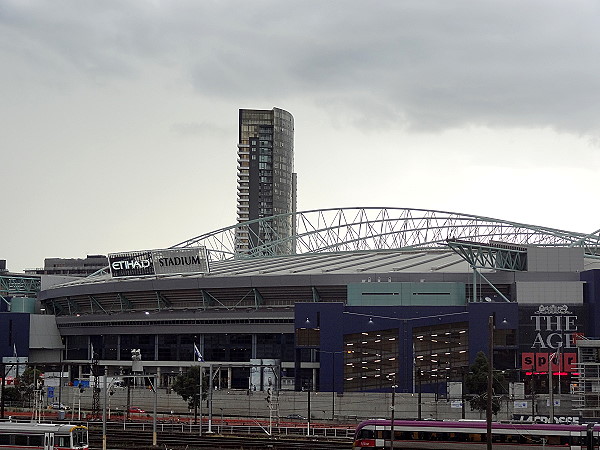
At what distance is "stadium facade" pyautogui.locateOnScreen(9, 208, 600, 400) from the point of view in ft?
410

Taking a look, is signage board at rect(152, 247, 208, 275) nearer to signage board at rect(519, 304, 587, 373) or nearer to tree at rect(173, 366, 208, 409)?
tree at rect(173, 366, 208, 409)

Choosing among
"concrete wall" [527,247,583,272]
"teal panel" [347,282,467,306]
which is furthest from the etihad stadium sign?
"concrete wall" [527,247,583,272]

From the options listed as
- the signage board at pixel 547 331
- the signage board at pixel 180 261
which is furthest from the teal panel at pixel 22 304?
the signage board at pixel 547 331

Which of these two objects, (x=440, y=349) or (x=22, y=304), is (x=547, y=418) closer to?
(x=440, y=349)

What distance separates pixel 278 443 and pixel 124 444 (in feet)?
39.0

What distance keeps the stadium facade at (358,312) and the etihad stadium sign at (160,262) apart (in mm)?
1086

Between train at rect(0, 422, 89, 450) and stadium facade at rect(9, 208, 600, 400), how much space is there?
126 feet

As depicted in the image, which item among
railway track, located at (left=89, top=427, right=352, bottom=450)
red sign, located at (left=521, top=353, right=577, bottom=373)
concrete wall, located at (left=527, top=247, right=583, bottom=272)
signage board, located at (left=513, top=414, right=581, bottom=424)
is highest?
concrete wall, located at (left=527, top=247, right=583, bottom=272)

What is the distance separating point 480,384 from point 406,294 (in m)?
25.4


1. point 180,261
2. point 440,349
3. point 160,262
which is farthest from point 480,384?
point 160,262

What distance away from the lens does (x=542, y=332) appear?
12444 centimetres

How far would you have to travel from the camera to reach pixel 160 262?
511 ft

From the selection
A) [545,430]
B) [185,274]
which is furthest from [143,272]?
[545,430]

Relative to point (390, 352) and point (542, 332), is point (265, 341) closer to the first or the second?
point (390, 352)
